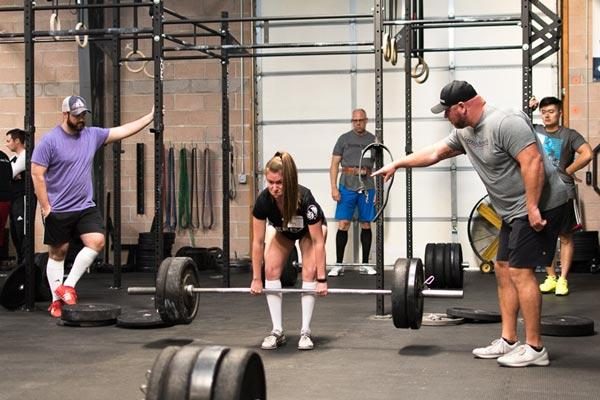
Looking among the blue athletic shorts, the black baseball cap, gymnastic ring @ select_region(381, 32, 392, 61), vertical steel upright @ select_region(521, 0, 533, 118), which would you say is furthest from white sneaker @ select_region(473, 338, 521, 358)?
the blue athletic shorts

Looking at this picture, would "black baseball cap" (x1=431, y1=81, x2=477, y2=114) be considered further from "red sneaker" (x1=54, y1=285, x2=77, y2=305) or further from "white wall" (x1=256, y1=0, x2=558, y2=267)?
"white wall" (x1=256, y1=0, x2=558, y2=267)

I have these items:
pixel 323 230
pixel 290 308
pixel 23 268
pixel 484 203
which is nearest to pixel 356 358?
pixel 323 230

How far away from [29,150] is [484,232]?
14.4 ft

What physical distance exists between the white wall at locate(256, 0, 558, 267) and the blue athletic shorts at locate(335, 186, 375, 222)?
0.47 m

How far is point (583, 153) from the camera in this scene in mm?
6414

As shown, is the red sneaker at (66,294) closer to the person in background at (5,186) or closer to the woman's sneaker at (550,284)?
the person in background at (5,186)

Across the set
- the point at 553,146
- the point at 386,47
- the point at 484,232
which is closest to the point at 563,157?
the point at 553,146

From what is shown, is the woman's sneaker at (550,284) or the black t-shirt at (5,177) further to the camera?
the black t-shirt at (5,177)

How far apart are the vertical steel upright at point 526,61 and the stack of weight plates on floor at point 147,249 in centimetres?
461

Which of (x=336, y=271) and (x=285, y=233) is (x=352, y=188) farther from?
(x=285, y=233)

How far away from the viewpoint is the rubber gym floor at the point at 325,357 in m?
3.49

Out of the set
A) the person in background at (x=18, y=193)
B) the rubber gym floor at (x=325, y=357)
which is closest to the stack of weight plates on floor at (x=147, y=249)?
the person in background at (x=18, y=193)

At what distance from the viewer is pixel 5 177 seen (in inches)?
319

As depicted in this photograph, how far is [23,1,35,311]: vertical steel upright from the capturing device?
19.3 ft
